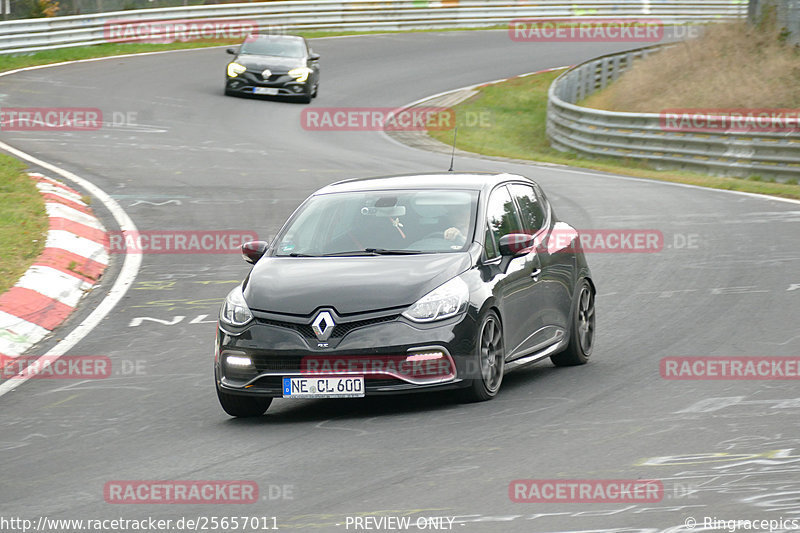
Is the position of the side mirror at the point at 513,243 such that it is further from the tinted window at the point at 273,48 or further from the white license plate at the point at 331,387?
the tinted window at the point at 273,48

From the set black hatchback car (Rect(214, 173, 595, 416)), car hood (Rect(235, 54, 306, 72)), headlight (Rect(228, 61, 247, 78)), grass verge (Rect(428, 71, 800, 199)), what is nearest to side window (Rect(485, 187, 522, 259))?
A: black hatchback car (Rect(214, 173, 595, 416))

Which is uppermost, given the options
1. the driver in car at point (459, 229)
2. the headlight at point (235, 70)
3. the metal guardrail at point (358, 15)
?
the driver in car at point (459, 229)

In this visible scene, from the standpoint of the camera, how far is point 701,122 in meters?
25.5

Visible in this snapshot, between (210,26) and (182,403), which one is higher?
(182,403)

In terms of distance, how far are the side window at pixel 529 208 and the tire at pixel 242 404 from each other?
2.56m

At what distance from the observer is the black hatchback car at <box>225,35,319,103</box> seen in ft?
109

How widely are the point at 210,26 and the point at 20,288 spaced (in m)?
32.7

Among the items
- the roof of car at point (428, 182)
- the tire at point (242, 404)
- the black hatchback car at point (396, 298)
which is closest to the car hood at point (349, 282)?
the black hatchback car at point (396, 298)

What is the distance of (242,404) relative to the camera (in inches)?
345

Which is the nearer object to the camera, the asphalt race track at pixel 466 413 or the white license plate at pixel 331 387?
the asphalt race track at pixel 466 413

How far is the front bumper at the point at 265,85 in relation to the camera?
109 feet

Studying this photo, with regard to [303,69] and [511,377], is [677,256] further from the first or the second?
[303,69]

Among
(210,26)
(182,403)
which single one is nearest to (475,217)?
(182,403)

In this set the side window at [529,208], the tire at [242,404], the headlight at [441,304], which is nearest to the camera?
the headlight at [441,304]
